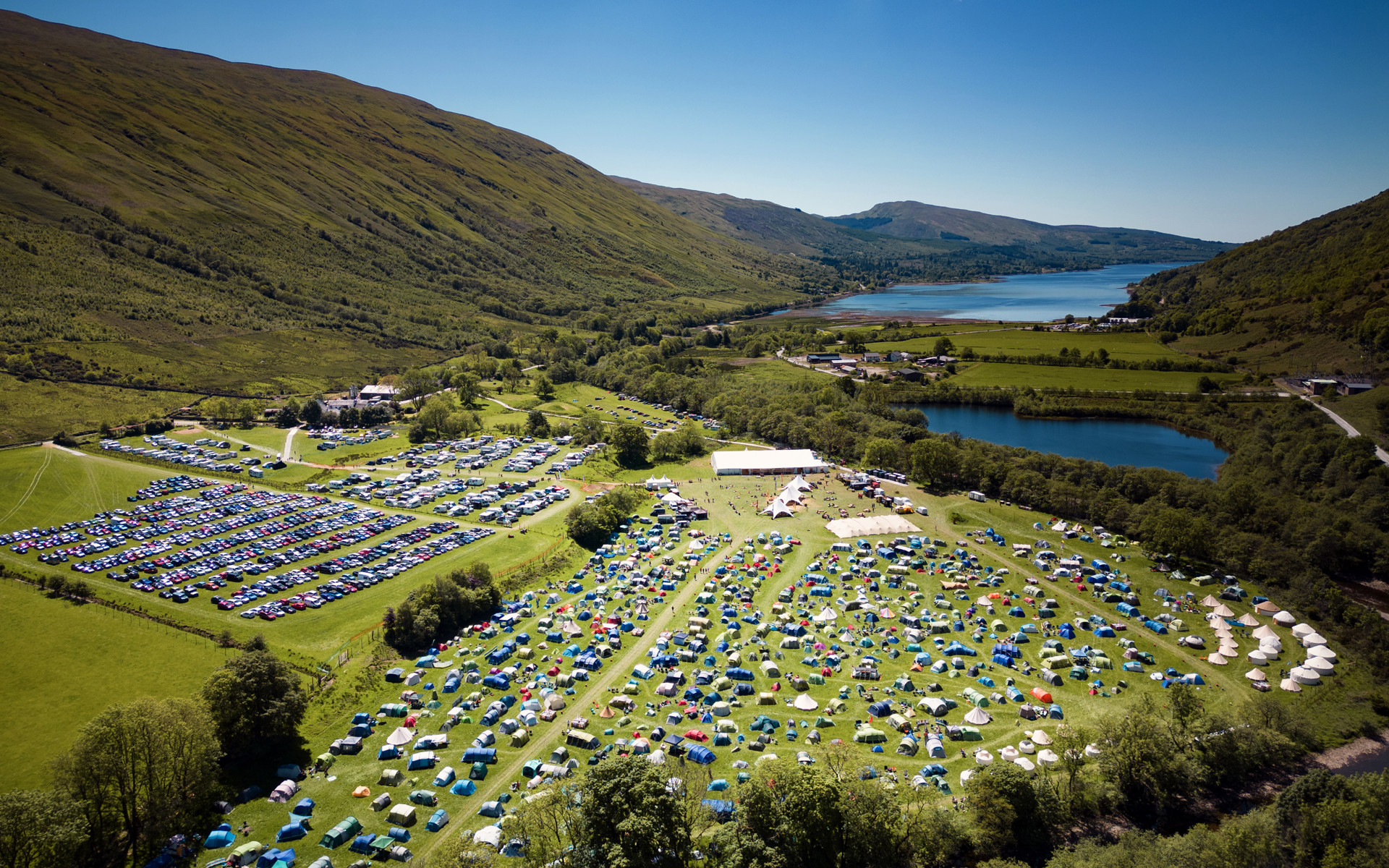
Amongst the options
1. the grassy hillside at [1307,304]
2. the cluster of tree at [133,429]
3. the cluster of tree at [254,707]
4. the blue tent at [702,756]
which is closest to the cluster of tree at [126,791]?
the cluster of tree at [254,707]

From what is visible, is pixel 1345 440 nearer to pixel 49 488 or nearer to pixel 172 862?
pixel 172 862

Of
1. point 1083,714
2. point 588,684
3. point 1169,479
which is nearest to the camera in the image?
point 1083,714

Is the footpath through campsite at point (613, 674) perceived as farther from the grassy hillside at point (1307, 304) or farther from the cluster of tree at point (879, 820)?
the grassy hillside at point (1307, 304)

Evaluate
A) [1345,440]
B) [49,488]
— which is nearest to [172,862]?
[49,488]

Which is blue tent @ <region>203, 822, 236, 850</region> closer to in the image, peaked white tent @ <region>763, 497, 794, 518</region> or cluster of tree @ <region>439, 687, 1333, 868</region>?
cluster of tree @ <region>439, 687, 1333, 868</region>

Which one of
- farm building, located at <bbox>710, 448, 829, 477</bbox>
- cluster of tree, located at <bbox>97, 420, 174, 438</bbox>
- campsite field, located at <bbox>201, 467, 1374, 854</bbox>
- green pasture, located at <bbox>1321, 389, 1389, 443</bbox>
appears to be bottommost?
campsite field, located at <bbox>201, 467, 1374, 854</bbox>

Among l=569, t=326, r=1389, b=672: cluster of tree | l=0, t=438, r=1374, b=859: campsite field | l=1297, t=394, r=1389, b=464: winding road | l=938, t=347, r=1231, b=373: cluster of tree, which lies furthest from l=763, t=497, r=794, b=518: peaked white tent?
l=938, t=347, r=1231, b=373: cluster of tree
